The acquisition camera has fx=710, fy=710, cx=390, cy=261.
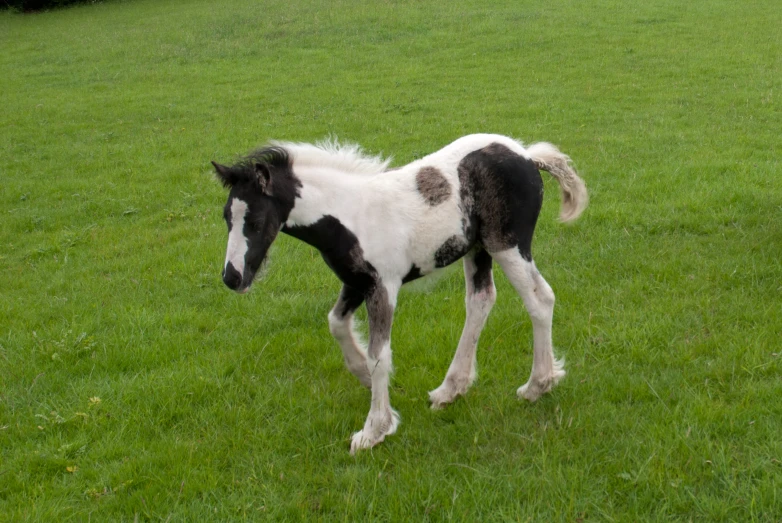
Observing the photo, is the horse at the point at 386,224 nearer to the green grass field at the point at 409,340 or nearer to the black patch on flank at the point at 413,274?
the black patch on flank at the point at 413,274

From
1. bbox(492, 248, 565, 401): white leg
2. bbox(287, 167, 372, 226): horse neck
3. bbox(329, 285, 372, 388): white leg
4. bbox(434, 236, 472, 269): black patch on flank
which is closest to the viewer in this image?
bbox(287, 167, 372, 226): horse neck

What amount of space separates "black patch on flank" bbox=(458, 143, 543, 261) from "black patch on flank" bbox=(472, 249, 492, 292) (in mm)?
373

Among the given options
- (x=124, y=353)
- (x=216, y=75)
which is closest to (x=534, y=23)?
(x=216, y=75)

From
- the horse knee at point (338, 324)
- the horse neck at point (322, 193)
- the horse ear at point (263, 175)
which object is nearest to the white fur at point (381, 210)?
the horse neck at point (322, 193)

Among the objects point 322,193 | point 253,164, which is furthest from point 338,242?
point 253,164

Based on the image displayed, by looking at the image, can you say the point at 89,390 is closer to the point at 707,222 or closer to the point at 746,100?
the point at 707,222

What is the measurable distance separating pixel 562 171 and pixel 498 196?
0.69 metres

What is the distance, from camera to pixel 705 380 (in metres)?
4.78

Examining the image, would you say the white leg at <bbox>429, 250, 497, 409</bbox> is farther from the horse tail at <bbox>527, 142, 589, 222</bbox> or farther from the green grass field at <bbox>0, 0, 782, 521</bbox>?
the horse tail at <bbox>527, 142, 589, 222</bbox>

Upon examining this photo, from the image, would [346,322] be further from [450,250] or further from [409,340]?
[409,340]

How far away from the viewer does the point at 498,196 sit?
4605 mm

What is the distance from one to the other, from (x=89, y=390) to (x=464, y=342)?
9.43ft

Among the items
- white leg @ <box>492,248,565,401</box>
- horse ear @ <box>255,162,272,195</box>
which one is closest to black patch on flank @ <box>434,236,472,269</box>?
white leg @ <box>492,248,565,401</box>

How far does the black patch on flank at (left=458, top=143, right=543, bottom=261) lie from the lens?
4.61 meters
